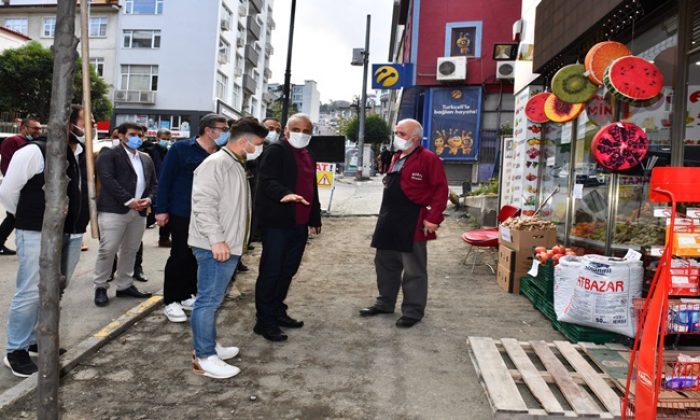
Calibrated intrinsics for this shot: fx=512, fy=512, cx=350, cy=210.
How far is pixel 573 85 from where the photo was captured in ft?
20.7

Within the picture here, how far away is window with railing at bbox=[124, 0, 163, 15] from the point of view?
35.7 metres

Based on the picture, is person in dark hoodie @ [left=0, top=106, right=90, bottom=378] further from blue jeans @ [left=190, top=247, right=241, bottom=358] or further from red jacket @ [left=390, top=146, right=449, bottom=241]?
red jacket @ [left=390, top=146, right=449, bottom=241]

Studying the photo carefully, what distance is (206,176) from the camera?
11.1 ft

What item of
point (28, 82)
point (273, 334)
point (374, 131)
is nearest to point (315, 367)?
point (273, 334)

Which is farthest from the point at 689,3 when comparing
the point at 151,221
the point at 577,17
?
the point at 151,221

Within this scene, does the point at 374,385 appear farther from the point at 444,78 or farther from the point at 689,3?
the point at 444,78

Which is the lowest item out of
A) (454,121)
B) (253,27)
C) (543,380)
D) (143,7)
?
(543,380)

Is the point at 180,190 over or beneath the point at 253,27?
beneath

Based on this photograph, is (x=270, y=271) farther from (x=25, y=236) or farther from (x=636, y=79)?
(x=636, y=79)

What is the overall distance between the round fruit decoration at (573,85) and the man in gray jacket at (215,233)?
175 inches

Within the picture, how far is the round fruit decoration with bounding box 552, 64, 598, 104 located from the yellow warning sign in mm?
7507

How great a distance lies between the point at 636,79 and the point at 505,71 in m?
19.8

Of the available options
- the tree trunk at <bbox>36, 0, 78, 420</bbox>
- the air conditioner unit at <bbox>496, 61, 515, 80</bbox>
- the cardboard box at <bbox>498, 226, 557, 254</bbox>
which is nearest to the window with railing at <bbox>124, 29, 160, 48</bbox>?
the air conditioner unit at <bbox>496, 61, 515, 80</bbox>

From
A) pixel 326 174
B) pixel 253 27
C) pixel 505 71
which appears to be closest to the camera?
pixel 326 174
